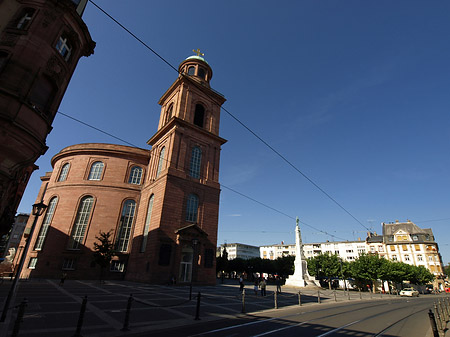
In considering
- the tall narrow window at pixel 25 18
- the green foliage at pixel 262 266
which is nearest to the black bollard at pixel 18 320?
the tall narrow window at pixel 25 18

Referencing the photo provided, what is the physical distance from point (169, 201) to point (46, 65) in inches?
666

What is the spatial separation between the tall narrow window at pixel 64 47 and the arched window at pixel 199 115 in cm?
2021

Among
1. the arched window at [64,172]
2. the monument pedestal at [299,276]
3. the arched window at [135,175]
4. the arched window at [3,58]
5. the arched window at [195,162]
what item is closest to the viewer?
the arched window at [3,58]

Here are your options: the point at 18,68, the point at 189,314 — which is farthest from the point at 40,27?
the point at 189,314

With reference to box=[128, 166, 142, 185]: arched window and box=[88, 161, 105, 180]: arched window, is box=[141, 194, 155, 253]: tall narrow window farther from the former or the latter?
box=[88, 161, 105, 180]: arched window

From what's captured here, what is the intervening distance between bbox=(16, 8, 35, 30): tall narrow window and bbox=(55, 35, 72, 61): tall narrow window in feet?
4.78

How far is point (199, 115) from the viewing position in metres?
34.5

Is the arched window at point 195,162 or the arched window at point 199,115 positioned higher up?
the arched window at point 199,115

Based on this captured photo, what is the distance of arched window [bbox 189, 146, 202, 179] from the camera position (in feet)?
98.4

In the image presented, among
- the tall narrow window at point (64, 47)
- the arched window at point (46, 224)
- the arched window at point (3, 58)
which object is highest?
the tall narrow window at point (64, 47)

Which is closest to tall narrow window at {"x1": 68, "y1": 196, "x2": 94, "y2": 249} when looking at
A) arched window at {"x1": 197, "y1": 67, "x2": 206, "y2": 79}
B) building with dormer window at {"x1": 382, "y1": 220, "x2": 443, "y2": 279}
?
arched window at {"x1": 197, "y1": 67, "x2": 206, "y2": 79}

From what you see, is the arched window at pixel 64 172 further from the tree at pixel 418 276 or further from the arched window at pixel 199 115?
the tree at pixel 418 276

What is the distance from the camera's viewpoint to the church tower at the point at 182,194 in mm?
24594

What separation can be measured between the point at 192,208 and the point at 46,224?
65.8 ft
